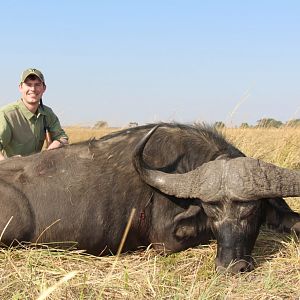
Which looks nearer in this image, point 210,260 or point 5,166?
point 210,260

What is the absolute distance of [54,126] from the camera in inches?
253

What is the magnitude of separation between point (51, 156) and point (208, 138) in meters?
1.45

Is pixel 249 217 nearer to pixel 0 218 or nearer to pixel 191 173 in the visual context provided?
pixel 191 173

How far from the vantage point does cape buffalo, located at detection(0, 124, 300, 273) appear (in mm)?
3874

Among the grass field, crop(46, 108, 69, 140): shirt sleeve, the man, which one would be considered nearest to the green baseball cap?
the man

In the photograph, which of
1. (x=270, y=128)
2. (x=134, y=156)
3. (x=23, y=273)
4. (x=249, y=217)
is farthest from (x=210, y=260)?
(x=270, y=128)

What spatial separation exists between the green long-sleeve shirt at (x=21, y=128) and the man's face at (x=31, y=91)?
11cm

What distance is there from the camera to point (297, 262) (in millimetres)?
A: 3830

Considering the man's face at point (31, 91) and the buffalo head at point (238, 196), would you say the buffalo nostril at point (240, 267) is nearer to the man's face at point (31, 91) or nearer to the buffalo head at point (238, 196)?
the buffalo head at point (238, 196)

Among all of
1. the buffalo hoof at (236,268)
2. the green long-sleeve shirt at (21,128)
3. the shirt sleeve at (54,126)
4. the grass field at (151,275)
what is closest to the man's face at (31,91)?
the green long-sleeve shirt at (21,128)

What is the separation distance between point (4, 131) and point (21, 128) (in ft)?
0.87

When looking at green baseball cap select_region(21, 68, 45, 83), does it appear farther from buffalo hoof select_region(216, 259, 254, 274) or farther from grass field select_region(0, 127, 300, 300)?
buffalo hoof select_region(216, 259, 254, 274)

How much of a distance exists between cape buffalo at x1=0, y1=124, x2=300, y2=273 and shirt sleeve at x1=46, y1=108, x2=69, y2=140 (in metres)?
1.79

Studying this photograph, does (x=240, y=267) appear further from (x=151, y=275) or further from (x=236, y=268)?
(x=151, y=275)
